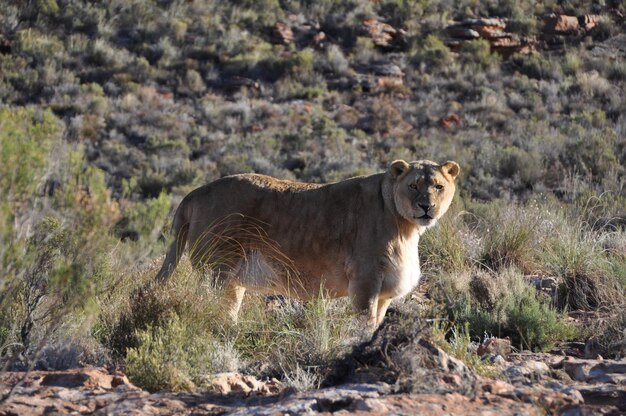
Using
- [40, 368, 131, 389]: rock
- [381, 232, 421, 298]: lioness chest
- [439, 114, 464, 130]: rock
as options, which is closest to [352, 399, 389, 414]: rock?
[40, 368, 131, 389]: rock

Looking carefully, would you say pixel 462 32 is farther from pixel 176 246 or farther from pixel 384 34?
pixel 176 246

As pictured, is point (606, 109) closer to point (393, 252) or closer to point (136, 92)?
point (136, 92)

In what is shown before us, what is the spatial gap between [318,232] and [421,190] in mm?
1089

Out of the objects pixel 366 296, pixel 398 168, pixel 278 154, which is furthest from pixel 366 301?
pixel 278 154

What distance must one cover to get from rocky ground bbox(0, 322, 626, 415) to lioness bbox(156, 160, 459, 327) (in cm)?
202

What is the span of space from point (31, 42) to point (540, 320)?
2790cm

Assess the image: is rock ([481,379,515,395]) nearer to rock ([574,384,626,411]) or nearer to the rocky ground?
the rocky ground

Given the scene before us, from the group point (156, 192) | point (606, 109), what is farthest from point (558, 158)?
point (156, 192)

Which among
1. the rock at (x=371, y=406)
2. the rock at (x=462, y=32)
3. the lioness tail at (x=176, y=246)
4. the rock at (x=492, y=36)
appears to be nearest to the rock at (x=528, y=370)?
the rock at (x=371, y=406)

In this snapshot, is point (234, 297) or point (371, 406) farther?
point (234, 297)

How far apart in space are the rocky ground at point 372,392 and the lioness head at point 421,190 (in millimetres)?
2069

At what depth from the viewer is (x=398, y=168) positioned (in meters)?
7.64

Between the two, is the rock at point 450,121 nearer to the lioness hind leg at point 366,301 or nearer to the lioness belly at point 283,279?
the lioness belly at point 283,279

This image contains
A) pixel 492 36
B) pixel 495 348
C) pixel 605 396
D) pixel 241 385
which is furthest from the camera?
pixel 492 36
